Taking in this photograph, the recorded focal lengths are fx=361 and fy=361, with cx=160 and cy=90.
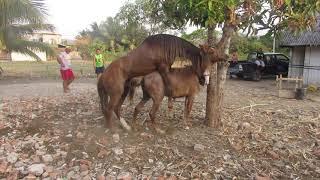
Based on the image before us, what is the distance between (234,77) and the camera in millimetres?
20875

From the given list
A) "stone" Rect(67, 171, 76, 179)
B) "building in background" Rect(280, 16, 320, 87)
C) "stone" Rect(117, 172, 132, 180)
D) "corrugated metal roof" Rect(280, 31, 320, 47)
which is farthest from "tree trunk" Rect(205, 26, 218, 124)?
"building in background" Rect(280, 16, 320, 87)

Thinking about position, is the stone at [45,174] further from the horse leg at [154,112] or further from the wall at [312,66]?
the wall at [312,66]

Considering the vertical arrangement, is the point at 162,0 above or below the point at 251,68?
above

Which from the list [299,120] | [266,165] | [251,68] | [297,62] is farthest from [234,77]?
[266,165]

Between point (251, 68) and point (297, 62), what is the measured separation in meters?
2.45

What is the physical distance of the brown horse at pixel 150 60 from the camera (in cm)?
635

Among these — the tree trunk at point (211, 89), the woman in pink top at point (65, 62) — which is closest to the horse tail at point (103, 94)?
the tree trunk at point (211, 89)

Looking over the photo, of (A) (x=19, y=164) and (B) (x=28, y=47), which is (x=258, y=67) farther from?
(A) (x=19, y=164)

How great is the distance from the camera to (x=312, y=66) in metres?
16.6

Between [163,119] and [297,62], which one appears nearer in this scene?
[163,119]

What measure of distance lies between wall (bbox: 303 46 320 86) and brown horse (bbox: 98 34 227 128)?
11.5 meters

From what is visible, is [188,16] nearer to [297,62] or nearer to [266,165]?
[266,165]

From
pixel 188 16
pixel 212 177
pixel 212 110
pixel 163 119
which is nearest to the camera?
pixel 212 177

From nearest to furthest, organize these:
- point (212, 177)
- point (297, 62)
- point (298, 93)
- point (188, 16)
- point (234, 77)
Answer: point (212, 177)
point (188, 16)
point (298, 93)
point (297, 62)
point (234, 77)
